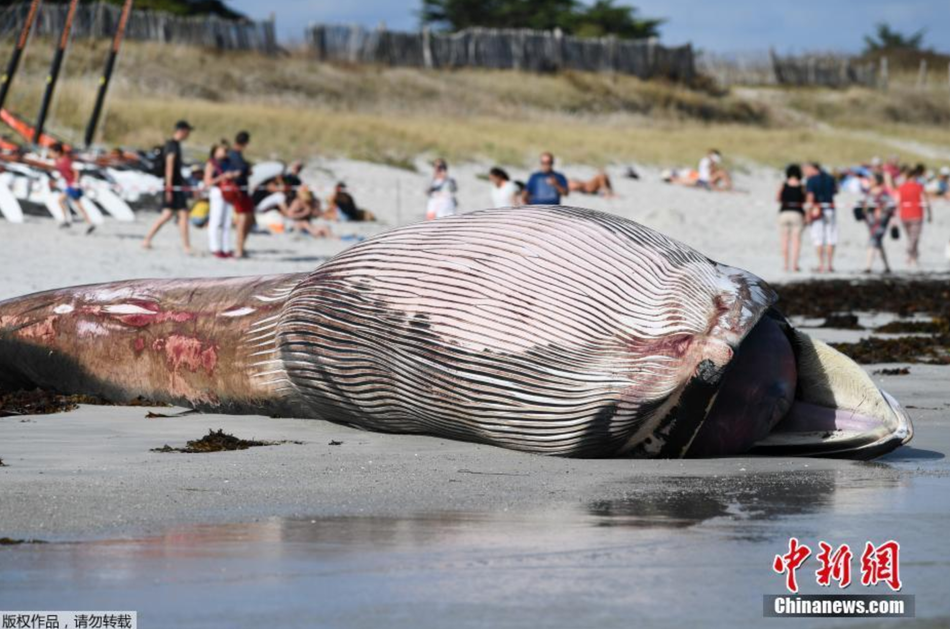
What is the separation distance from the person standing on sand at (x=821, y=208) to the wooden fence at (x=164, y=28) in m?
29.1

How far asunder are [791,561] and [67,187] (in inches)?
802

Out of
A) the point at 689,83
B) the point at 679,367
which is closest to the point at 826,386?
the point at 679,367

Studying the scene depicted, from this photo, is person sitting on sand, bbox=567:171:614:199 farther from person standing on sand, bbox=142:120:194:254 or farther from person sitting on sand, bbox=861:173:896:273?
person standing on sand, bbox=142:120:194:254

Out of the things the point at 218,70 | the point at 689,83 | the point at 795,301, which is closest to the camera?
the point at 795,301

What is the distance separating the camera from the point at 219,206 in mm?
18875

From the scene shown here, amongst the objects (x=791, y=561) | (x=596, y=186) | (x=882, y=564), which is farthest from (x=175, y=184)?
(x=882, y=564)

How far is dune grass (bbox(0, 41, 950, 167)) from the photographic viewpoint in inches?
1372

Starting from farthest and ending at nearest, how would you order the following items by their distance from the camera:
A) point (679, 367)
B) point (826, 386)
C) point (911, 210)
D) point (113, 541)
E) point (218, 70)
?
point (218, 70)
point (911, 210)
point (826, 386)
point (679, 367)
point (113, 541)

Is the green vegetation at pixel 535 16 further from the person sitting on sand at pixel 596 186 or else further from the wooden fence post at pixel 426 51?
the person sitting on sand at pixel 596 186

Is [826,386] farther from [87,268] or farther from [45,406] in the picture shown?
[87,268]

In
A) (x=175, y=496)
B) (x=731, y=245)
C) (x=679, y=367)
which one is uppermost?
(x=679, y=367)

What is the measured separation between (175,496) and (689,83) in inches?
2433

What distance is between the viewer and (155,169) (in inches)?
1001

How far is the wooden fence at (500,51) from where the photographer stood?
5591cm
